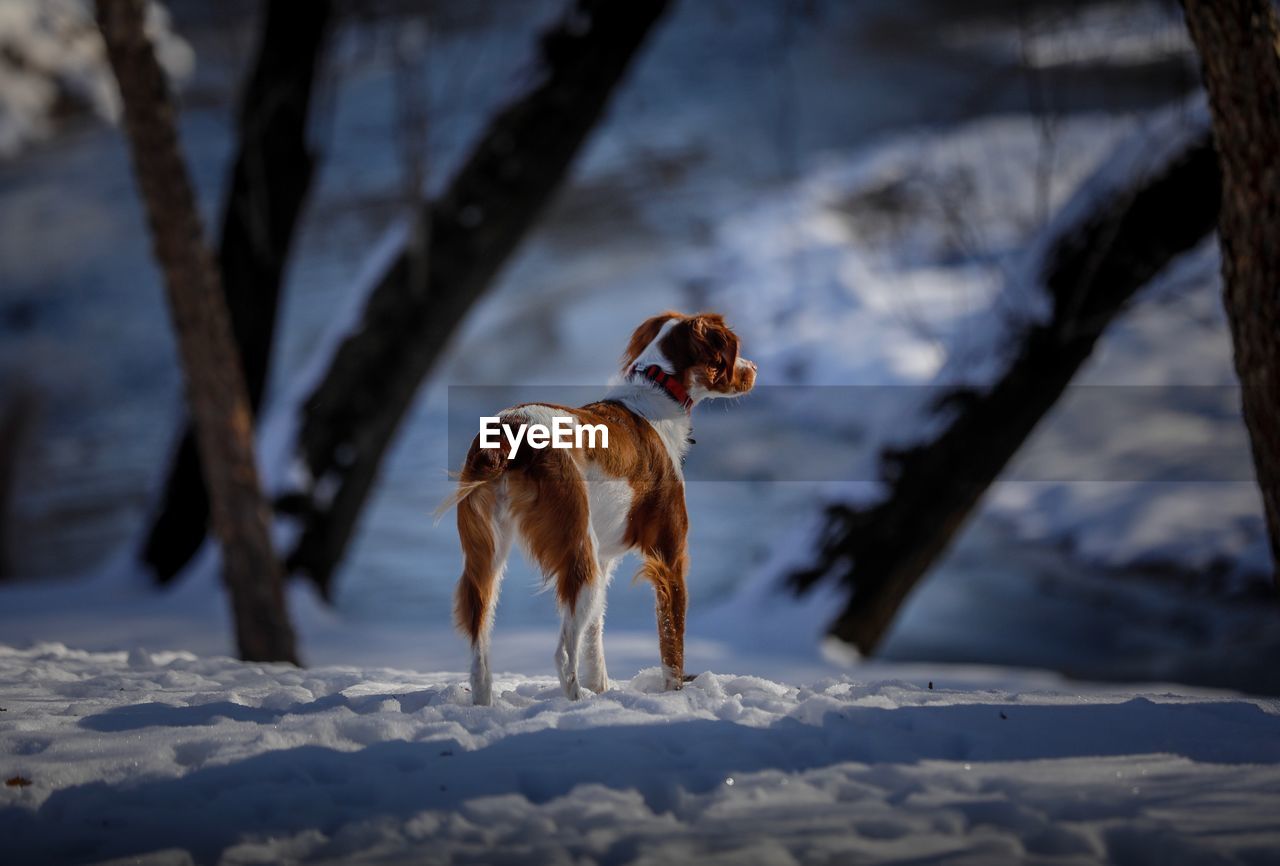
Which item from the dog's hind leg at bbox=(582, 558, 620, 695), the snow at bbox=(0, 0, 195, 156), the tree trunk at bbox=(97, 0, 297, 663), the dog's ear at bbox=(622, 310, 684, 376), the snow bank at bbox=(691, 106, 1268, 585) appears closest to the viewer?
the dog's hind leg at bbox=(582, 558, 620, 695)

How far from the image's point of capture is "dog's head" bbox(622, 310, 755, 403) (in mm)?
3754

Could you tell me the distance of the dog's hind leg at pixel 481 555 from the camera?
347 centimetres

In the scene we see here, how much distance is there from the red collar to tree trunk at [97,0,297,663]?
3386mm

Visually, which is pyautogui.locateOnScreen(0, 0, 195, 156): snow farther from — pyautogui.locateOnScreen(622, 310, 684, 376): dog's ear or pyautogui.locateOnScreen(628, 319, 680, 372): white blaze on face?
pyautogui.locateOnScreen(628, 319, 680, 372): white blaze on face

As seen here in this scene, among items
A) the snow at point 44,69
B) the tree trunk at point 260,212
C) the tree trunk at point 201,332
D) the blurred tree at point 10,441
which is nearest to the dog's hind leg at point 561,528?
the tree trunk at point 201,332

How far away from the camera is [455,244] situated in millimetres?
7891

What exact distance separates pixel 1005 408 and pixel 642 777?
186 inches

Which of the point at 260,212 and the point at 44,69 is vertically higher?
the point at 44,69

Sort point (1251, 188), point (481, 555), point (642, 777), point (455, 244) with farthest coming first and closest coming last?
point (455, 244) < point (1251, 188) < point (481, 555) < point (642, 777)

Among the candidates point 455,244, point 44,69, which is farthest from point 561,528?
point 44,69

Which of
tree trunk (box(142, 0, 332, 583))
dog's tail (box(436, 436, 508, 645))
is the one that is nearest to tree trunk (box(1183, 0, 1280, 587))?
dog's tail (box(436, 436, 508, 645))

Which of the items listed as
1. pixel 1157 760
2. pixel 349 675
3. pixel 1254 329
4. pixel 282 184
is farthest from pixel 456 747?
pixel 282 184

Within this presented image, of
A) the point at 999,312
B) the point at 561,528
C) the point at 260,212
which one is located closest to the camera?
the point at 561,528

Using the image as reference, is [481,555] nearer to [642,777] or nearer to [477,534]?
[477,534]
